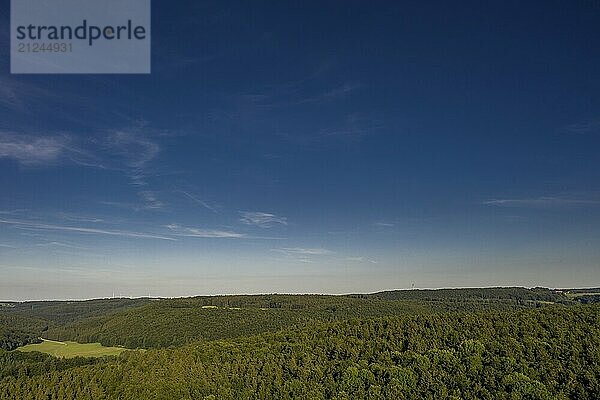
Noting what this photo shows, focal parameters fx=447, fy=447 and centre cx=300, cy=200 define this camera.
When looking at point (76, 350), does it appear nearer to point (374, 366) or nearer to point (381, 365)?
point (374, 366)

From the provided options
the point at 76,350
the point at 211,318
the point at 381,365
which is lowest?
the point at 76,350

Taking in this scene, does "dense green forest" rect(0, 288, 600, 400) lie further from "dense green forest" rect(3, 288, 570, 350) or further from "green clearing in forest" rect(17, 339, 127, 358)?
"dense green forest" rect(3, 288, 570, 350)

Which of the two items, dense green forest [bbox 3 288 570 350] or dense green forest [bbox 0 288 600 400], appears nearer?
dense green forest [bbox 0 288 600 400]

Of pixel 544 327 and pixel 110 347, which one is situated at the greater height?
pixel 544 327

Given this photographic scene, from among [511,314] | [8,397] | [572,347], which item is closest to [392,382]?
[572,347]

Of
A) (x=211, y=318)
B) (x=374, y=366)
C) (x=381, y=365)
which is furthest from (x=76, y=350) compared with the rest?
(x=381, y=365)

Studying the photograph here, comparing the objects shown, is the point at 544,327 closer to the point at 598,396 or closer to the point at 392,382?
the point at 598,396

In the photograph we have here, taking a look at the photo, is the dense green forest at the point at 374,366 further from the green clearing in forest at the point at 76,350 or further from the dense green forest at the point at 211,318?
the dense green forest at the point at 211,318

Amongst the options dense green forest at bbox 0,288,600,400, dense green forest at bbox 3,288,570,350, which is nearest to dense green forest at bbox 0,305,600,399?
Answer: dense green forest at bbox 0,288,600,400
